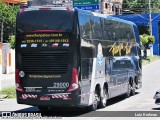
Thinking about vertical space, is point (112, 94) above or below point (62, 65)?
below

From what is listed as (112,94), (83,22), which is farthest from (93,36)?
(112,94)

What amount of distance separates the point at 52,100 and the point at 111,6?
75.5 meters

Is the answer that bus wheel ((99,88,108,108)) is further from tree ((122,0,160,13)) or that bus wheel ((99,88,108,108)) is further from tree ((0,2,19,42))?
tree ((122,0,160,13))

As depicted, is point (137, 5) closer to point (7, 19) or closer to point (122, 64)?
point (7, 19)

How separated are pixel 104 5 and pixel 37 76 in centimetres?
7032

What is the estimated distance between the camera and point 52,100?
15.4 metres

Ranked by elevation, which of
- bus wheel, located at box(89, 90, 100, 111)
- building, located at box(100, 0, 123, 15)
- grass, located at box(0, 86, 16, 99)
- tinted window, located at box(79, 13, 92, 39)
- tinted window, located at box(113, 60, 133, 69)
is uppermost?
building, located at box(100, 0, 123, 15)

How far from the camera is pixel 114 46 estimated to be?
65.6 ft

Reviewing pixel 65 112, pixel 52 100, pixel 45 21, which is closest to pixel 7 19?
pixel 65 112

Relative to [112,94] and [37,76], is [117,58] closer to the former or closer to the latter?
[112,94]

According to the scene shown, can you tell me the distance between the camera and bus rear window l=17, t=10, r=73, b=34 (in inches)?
611

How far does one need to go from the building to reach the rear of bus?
2639 inches

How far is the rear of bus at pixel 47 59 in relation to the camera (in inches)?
602

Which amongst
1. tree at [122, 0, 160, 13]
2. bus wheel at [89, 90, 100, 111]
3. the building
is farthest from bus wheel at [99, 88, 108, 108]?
tree at [122, 0, 160, 13]
